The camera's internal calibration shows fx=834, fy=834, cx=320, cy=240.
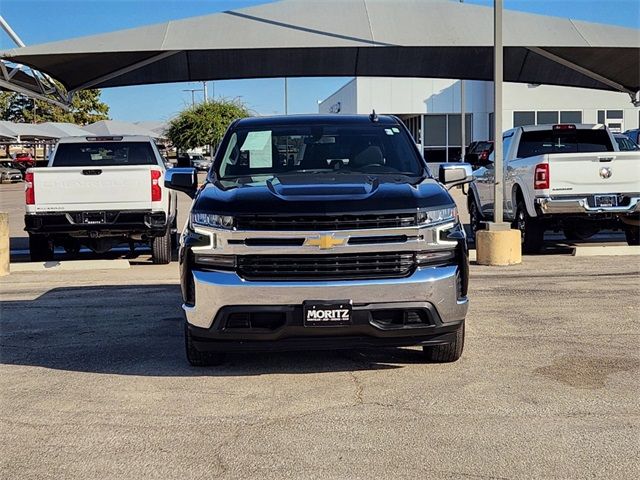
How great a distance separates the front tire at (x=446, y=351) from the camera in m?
5.98

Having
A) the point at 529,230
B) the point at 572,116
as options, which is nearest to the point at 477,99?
the point at 572,116

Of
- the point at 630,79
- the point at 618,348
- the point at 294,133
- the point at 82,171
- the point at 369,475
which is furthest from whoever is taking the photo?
the point at 630,79

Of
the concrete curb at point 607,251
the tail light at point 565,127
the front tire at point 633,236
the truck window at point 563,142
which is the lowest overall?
the concrete curb at point 607,251

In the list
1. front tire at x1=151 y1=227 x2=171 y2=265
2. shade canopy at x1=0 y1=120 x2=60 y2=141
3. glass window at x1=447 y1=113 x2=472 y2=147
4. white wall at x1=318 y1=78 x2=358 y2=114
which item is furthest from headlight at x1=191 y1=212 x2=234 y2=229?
shade canopy at x1=0 y1=120 x2=60 y2=141

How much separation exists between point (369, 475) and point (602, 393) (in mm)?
2076

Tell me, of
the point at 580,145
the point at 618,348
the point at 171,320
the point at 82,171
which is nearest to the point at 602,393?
the point at 618,348

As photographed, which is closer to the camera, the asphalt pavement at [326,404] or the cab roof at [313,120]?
the asphalt pavement at [326,404]

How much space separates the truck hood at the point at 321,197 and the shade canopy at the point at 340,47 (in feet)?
27.1

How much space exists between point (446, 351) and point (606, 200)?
6377mm

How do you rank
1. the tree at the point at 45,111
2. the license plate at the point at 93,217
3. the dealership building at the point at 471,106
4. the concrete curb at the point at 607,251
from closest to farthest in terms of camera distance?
the license plate at the point at 93,217
the concrete curb at the point at 607,251
the dealership building at the point at 471,106
the tree at the point at 45,111

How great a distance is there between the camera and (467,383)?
5652 millimetres

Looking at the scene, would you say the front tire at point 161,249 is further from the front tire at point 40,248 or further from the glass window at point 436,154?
the glass window at point 436,154

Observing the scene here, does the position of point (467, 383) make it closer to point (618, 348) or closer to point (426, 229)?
point (426, 229)

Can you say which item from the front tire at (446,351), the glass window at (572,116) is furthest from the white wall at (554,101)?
the front tire at (446,351)
